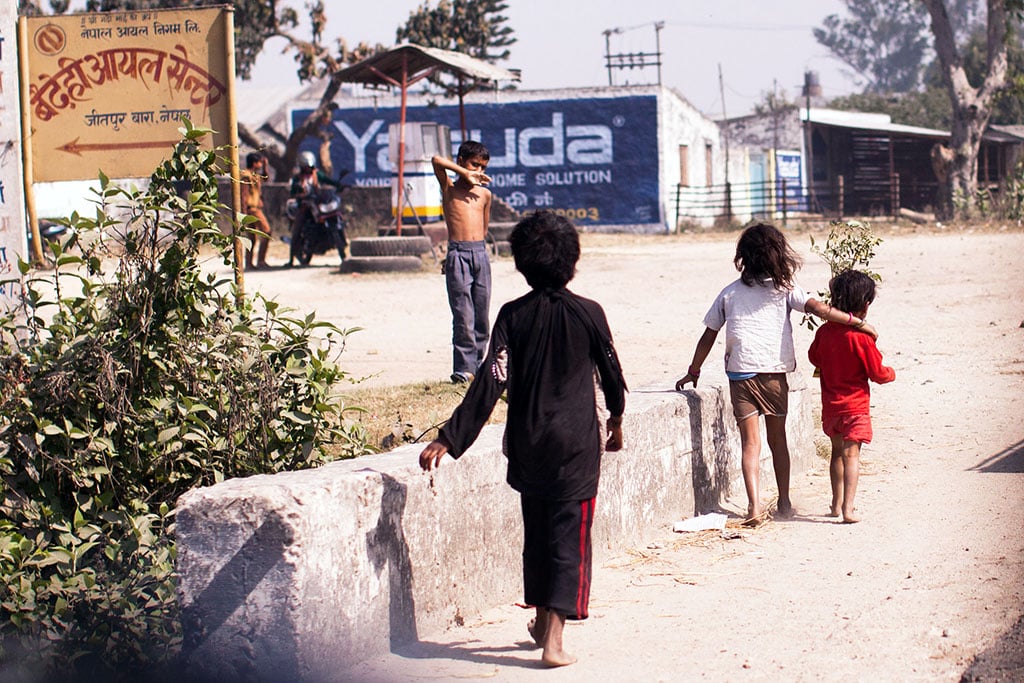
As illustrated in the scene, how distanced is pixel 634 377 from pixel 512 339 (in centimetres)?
471

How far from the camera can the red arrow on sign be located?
6145 millimetres

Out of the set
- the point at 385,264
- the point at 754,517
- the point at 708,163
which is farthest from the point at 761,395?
the point at 708,163

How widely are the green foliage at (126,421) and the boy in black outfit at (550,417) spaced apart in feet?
4.23

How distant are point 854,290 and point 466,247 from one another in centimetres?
284

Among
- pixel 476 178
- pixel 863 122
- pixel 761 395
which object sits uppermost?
pixel 863 122

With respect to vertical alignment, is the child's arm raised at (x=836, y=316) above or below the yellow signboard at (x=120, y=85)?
below

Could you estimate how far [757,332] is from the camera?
216 inches

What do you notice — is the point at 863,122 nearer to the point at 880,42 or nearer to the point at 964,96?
the point at 964,96

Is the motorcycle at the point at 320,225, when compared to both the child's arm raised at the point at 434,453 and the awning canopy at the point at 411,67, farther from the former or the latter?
the child's arm raised at the point at 434,453

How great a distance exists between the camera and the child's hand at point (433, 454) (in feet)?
12.5

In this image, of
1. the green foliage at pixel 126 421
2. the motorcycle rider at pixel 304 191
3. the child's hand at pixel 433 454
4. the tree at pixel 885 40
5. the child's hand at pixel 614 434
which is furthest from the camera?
the tree at pixel 885 40

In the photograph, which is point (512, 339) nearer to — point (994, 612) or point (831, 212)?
point (994, 612)

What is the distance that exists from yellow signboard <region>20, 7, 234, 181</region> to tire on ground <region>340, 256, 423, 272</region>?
33.3 feet

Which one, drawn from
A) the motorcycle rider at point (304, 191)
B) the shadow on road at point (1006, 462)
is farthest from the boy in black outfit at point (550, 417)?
the motorcycle rider at point (304, 191)
